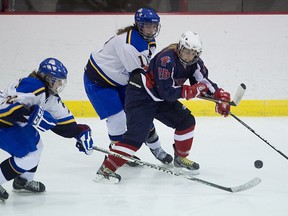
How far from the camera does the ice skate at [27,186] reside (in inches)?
126

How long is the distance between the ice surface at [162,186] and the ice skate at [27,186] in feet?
0.11

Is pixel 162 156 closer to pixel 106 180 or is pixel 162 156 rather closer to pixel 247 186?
pixel 106 180

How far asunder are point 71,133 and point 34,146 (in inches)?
9.4

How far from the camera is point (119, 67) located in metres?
3.83

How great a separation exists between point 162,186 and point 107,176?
0.33m

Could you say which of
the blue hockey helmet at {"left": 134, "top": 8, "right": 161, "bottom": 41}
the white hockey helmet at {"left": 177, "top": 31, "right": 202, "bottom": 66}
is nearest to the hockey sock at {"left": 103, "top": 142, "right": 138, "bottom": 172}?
the white hockey helmet at {"left": 177, "top": 31, "right": 202, "bottom": 66}

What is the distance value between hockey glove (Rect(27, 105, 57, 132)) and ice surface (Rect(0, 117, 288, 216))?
420mm

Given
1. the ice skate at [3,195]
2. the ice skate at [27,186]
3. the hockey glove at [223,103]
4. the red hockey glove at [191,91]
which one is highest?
the red hockey glove at [191,91]

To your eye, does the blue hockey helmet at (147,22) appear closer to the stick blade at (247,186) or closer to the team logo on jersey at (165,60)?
the team logo on jersey at (165,60)

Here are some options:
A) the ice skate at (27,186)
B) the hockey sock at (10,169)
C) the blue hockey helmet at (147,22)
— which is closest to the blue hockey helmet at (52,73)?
the hockey sock at (10,169)

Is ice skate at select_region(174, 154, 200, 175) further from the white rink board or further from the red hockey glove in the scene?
the white rink board

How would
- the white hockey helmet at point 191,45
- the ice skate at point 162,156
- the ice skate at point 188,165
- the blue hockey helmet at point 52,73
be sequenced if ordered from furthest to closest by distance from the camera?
the ice skate at point 162,156, the ice skate at point 188,165, the white hockey helmet at point 191,45, the blue hockey helmet at point 52,73

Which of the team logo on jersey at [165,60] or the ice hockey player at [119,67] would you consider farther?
the ice hockey player at [119,67]

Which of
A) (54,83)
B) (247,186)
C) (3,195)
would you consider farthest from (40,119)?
(247,186)
